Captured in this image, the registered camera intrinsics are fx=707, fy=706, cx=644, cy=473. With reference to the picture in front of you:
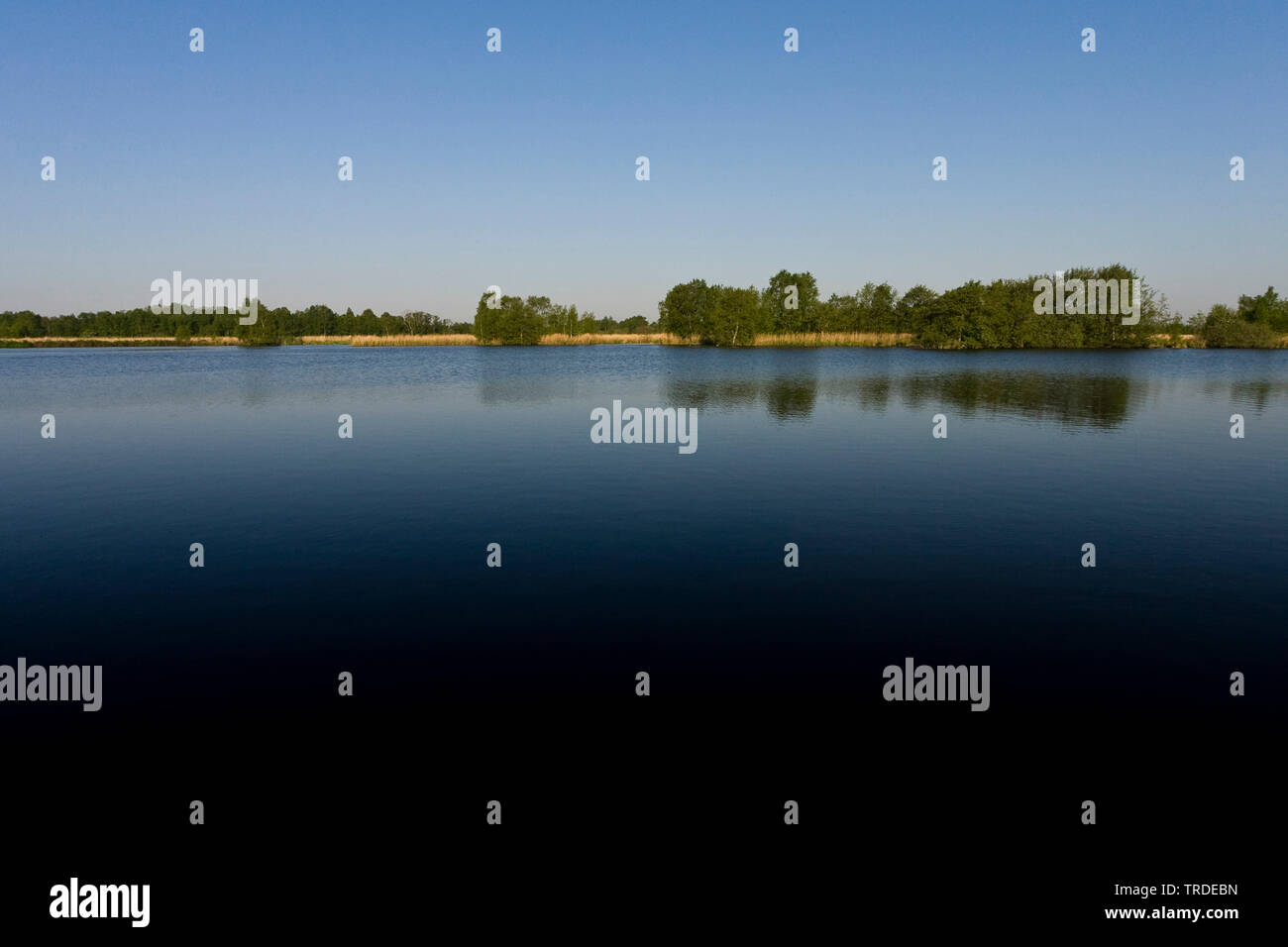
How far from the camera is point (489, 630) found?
1440cm

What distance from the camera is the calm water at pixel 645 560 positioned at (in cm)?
1289

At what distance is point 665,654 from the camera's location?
1334cm

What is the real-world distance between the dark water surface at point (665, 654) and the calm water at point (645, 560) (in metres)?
0.13

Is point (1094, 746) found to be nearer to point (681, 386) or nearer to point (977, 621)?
point (977, 621)

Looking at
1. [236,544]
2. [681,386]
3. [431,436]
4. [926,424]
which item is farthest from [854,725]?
[681,386]

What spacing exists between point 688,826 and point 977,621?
872 centimetres
